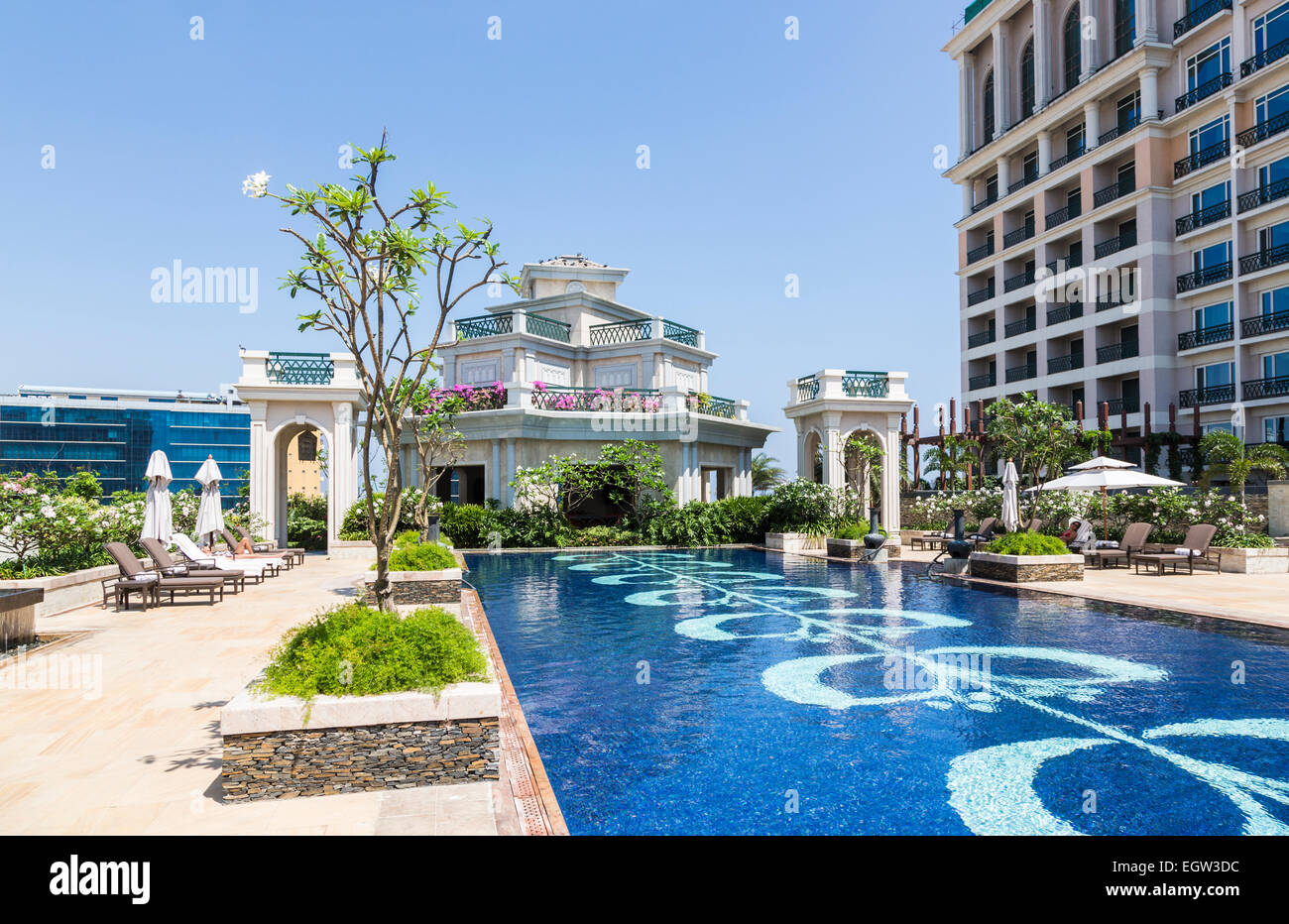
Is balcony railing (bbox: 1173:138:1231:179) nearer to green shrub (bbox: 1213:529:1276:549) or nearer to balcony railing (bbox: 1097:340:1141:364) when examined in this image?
balcony railing (bbox: 1097:340:1141:364)

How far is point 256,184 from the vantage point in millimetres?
4953

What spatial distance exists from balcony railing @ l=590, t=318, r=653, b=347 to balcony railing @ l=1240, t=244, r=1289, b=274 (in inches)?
990

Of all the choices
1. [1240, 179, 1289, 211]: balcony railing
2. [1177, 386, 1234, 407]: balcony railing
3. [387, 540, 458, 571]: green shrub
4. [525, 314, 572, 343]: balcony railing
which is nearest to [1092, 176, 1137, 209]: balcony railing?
[1240, 179, 1289, 211]: balcony railing

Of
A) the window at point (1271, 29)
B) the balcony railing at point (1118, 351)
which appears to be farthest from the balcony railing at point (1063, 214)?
the window at point (1271, 29)

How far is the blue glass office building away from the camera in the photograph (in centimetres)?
8650

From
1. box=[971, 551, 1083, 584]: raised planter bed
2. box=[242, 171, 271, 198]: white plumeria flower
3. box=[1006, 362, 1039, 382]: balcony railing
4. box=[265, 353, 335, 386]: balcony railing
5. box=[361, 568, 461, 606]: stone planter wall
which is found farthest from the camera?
box=[1006, 362, 1039, 382]: balcony railing

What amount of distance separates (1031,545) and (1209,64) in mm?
31854

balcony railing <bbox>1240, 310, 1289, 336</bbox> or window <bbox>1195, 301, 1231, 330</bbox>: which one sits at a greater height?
window <bbox>1195, 301, 1231, 330</bbox>

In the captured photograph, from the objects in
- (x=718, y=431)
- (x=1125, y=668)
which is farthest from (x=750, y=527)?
(x=1125, y=668)

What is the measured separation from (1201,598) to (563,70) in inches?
586

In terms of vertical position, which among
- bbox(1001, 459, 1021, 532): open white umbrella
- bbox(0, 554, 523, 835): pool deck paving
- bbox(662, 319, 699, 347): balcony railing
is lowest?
bbox(0, 554, 523, 835): pool deck paving
